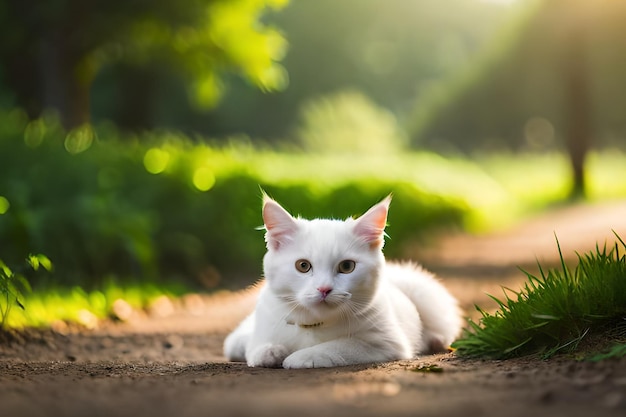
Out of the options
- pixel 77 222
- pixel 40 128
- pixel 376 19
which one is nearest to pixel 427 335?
pixel 77 222

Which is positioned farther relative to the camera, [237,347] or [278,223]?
[237,347]

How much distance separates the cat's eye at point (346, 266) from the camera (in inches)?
149

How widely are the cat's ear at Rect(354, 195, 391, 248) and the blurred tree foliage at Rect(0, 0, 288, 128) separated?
7192mm

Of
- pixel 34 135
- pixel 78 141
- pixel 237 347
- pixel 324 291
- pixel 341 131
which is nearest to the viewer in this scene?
pixel 324 291

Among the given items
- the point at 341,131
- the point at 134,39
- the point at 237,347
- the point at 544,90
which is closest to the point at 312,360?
the point at 237,347

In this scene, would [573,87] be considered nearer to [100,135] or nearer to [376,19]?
[100,135]

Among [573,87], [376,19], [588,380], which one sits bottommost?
[588,380]

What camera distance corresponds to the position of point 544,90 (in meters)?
30.2

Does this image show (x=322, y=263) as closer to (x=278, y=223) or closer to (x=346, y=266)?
(x=346, y=266)

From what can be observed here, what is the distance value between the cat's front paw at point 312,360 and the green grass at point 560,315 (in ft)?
2.40

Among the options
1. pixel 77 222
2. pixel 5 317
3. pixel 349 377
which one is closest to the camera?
pixel 349 377

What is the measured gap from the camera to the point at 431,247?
43.3ft

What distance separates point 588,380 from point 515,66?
1094 inches

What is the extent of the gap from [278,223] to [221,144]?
46.8ft
